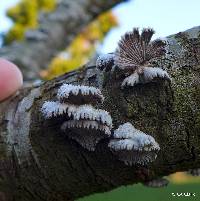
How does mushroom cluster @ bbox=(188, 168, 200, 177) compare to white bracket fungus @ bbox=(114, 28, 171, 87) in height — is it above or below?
below

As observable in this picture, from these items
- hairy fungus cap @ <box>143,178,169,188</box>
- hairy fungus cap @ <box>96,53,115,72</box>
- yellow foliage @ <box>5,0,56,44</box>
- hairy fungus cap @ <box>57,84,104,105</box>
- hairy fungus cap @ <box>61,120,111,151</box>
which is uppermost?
yellow foliage @ <box>5,0,56,44</box>

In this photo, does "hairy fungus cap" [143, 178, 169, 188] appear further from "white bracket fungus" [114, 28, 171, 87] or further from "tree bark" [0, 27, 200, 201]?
"white bracket fungus" [114, 28, 171, 87]

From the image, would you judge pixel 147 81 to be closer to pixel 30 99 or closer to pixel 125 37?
pixel 125 37

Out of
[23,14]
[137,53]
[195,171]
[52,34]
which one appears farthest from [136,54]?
[23,14]

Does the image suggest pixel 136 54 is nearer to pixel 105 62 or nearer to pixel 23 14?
pixel 105 62

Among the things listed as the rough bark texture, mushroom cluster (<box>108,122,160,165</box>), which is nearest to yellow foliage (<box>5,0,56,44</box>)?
the rough bark texture

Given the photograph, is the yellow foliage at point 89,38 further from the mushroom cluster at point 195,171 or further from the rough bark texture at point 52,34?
the mushroom cluster at point 195,171

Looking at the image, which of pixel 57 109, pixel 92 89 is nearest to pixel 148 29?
pixel 92 89
